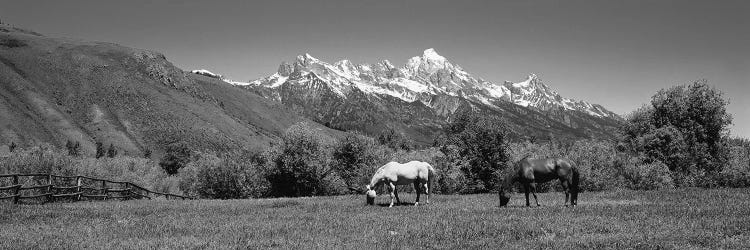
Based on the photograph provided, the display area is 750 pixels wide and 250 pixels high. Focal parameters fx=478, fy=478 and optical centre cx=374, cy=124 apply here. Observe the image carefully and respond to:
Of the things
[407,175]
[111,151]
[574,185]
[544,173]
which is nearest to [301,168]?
[407,175]

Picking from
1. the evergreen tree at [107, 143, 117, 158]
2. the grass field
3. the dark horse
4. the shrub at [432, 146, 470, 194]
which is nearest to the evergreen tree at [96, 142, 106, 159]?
the evergreen tree at [107, 143, 117, 158]

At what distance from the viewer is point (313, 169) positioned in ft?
179

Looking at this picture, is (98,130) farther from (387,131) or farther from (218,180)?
(218,180)

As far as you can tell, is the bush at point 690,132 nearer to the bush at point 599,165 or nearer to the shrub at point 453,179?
the bush at point 599,165

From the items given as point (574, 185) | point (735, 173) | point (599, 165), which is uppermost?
point (599, 165)

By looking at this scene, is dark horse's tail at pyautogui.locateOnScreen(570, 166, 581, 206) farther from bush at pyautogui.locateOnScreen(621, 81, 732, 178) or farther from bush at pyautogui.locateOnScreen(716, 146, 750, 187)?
bush at pyautogui.locateOnScreen(621, 81, 732, 178)

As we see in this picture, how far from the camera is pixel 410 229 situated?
550 inches

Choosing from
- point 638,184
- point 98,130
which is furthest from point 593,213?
point 98,130

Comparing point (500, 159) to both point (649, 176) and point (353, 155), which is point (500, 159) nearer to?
point (649, 176)

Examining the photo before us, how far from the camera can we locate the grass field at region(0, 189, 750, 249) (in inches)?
456

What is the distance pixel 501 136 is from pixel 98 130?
185 metres

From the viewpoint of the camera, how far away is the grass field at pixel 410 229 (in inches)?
456

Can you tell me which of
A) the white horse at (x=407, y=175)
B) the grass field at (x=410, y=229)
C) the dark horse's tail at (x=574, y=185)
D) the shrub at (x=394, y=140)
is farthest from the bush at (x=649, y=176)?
the shrub at (x=394, y=140)

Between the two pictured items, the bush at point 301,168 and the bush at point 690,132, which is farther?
the bush at point 301,168
